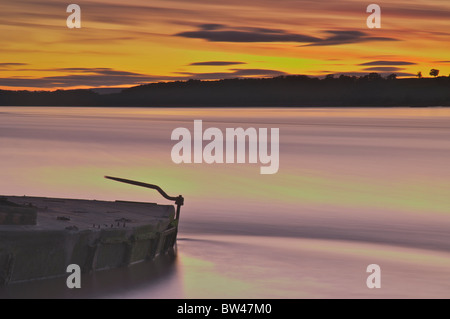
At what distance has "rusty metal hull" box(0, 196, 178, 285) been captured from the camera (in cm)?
1275

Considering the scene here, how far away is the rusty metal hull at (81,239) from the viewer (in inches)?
502

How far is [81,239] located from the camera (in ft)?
44.6

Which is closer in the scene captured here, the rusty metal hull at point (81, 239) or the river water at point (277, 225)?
the rusty metal hull at point (81, 239)

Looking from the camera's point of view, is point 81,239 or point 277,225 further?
point 277,225

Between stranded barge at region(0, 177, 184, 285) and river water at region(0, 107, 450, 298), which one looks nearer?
stranded barge at region(0, 177, 184, 285)

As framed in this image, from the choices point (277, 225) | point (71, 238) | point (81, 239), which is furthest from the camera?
point (277, 225)

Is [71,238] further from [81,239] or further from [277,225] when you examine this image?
[277,225]

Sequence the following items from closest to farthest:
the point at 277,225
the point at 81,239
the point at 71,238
Answer: the point at 71,238, the point at 81,239, the point at 277,225

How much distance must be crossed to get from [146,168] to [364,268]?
30.4 m

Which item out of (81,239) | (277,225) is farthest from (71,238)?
(277,225)

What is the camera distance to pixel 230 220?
79.4 ft

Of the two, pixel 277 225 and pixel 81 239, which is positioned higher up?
pixel 277 225
